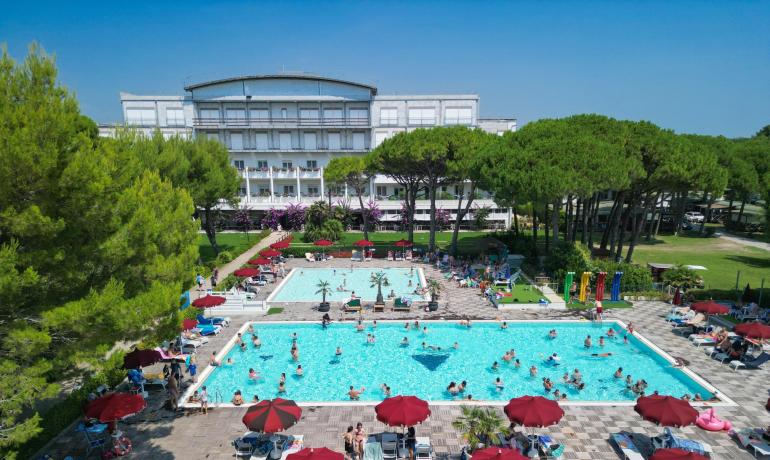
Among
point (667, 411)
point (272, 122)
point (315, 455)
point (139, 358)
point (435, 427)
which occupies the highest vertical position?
point (272, 122)

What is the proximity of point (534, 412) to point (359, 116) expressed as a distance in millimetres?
47895

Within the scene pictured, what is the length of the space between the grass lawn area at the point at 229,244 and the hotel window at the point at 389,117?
2093 cm

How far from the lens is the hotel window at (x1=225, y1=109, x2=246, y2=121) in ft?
180

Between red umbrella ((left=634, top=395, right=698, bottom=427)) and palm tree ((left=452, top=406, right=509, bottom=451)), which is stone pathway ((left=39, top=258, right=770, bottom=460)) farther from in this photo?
red umbrella ((left=634, top=395, right=698, bottom=427))

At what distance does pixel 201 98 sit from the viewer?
179 ft

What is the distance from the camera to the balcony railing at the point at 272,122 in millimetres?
54562

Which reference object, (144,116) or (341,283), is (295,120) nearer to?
(144,116)

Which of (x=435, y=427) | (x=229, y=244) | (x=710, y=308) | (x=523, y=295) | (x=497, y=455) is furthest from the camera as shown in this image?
(x=229, y=244)

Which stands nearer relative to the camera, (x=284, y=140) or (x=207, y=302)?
(x=207, y=302)

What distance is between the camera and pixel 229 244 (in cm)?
4584

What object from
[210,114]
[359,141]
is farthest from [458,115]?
[210,114]

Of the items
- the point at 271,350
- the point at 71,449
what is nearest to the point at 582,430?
the point at 271,350

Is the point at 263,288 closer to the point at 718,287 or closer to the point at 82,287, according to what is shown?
the point at 82,287

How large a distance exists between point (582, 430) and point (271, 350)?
13.6 metres
